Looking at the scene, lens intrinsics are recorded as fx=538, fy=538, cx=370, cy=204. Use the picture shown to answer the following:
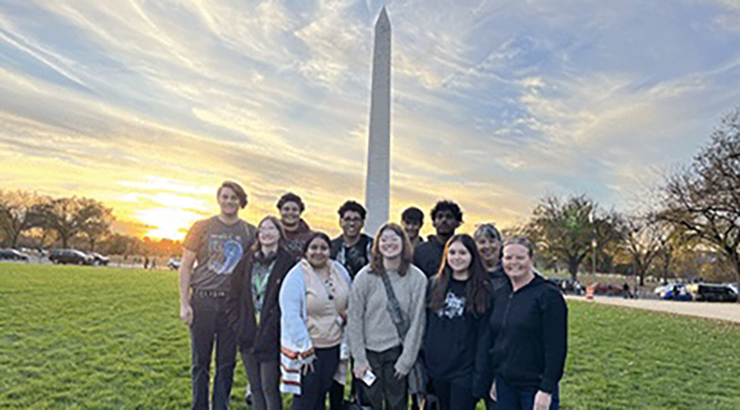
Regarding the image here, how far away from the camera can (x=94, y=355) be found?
7504 mm

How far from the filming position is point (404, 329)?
3.65m

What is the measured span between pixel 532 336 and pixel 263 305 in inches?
74.9

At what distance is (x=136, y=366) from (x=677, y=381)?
7316mm

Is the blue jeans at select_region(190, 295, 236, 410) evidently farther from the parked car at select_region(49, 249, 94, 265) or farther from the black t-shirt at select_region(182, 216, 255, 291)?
the parked car at select_region(49, 249, 94, 265)

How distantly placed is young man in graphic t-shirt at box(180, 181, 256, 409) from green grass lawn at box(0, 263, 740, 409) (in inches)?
43.2

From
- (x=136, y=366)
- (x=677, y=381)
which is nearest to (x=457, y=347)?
(x=136, y=366)

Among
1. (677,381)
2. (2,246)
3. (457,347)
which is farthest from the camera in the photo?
(2,246)

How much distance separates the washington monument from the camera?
500 inches

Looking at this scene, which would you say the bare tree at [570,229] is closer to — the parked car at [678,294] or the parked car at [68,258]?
→ the parked car at [678,294]

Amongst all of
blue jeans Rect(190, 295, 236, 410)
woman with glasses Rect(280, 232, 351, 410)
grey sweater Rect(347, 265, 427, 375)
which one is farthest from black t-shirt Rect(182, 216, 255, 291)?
grey sweater Rect(347, 265, 427, 375)

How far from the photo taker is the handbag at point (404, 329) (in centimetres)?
365

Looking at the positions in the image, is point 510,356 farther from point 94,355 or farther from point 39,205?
point 39,205

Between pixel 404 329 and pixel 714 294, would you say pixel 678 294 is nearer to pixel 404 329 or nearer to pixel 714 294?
pixel 714 294

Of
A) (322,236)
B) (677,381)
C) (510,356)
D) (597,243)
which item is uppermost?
(597,243)
